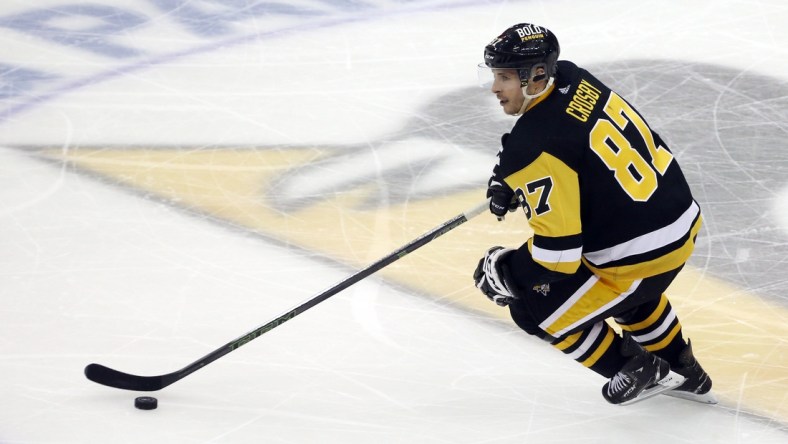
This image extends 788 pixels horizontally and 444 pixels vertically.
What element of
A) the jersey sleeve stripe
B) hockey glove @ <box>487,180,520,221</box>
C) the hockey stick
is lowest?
the hockey stick

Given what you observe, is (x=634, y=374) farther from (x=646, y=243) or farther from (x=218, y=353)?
(x=218, y=353)

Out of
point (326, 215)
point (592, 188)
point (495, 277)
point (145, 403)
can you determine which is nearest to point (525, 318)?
point (495, 277)

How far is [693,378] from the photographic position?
3.02 meters

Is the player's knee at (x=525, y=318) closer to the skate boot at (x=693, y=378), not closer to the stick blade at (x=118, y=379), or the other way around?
the skate boot at (x=693, y=378)

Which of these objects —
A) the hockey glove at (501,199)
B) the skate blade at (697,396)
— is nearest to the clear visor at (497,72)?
the hockey glove at (501,199)

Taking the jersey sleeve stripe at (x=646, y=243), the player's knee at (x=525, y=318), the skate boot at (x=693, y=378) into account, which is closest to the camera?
the jersey sleeve stripe at (x=646, y=243)

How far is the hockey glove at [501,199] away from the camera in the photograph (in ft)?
9.48

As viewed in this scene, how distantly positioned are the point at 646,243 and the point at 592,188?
0.21 meters

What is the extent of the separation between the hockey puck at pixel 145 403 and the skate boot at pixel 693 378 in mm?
1365

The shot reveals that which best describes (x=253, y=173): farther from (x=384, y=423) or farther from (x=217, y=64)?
(x=384, y=423)

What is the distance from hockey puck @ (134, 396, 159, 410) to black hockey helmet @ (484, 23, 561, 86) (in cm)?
125

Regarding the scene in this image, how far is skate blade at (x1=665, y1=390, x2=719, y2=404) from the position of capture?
3.09m

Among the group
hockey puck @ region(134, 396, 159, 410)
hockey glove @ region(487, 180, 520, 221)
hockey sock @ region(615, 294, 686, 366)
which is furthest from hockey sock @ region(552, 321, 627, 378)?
hockey puck @ region(134, 396, 159, 410)

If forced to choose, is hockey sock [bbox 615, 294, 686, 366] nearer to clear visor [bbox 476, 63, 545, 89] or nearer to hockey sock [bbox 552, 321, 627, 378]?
hockey sock [bbox 552, 321, 627, 378]
